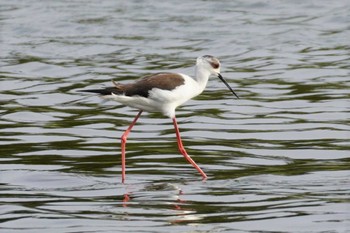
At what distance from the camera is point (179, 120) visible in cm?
1698

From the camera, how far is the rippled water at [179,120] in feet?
37.7

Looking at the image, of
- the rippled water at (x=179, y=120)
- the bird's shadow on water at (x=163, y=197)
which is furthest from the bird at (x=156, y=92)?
the rippled water at (x=179, y=120)

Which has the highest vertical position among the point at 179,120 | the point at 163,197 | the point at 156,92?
the point at 179,120

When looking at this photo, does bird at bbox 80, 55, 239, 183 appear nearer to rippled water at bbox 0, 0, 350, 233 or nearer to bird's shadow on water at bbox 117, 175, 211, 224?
bird's shadow on water at bbox 117, 175, 211, 224

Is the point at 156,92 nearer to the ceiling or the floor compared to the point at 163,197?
nearer to the ceiling

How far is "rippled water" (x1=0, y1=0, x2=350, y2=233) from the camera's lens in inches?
452

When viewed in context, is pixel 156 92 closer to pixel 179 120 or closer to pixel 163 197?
pixel 163 197

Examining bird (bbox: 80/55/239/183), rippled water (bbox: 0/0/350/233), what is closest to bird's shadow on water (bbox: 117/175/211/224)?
rippled water (bbox: 0/0/350/233)

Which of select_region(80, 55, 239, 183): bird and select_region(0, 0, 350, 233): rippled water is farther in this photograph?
select_region(80, 55, 239, 183): bird

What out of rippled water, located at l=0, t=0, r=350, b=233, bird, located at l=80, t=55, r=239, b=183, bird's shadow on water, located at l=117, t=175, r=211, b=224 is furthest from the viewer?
bird, located at l=80, t=55, r=239, b=183

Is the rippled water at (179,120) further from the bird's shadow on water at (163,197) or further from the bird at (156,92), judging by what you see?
the bird at (156,92)

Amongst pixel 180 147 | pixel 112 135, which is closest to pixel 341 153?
pixel 180 147

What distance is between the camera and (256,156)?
1439 centimetres

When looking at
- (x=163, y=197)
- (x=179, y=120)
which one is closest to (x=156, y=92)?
(x=163, y=197)
